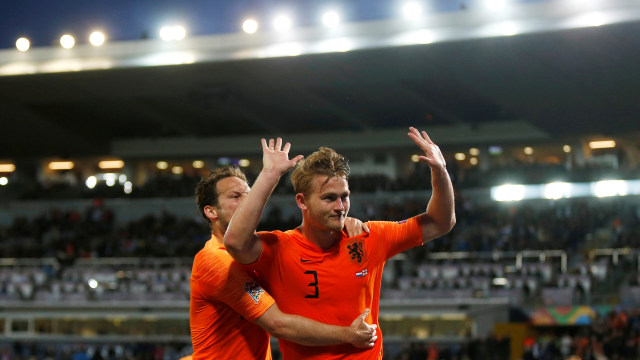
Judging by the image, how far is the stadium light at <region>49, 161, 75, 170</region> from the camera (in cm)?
4125

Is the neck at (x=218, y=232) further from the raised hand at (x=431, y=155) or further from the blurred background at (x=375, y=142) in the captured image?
the blurred background at (x=375, y=142)

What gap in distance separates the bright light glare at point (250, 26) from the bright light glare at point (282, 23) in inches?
23.8

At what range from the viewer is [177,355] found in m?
21.9

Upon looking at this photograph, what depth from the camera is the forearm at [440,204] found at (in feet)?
13.2

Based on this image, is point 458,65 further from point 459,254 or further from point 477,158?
point 477,158

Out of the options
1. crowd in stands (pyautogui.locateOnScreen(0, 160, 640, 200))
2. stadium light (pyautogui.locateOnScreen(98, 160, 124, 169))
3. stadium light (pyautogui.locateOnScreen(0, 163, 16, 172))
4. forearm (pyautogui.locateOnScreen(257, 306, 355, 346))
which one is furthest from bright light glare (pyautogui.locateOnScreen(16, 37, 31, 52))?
forearm (pyautogui.locateOnScreen(257, 306, 355, 346))

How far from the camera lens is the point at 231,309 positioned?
13.5 feet

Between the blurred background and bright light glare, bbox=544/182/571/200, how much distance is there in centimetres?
7

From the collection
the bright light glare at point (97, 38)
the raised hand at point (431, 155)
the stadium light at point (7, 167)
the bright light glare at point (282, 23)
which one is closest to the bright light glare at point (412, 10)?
the bright light glare at point (282, 23)

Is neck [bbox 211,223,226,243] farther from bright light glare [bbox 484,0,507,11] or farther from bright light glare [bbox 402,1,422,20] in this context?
bright light glare [bbox 484,0,507,11]

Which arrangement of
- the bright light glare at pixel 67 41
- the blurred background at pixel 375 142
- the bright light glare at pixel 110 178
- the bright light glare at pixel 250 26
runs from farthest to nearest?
1. the bright light glare at pixel 110 178
2. the bright light glare at pixel 67 41
3. the bright light glare at pixel 250 26
4. the blurred background at pixel 375 142

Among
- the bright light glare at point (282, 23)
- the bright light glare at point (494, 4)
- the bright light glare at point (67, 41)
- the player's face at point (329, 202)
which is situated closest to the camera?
the player's face at point (329, 202)

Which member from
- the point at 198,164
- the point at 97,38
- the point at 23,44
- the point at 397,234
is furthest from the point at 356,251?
the point at 198,164

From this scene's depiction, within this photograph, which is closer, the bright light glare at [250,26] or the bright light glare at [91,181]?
the bright light glare at [250,26]
